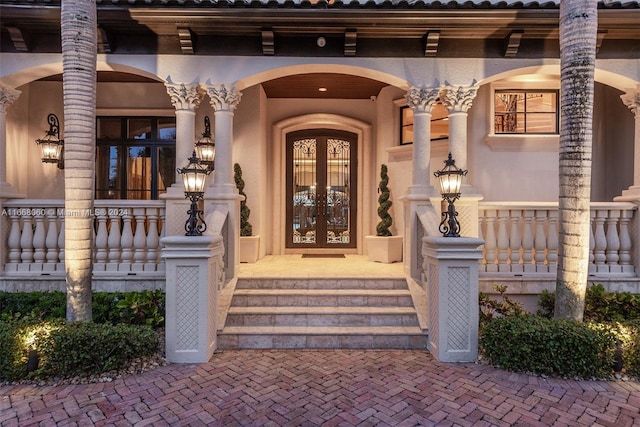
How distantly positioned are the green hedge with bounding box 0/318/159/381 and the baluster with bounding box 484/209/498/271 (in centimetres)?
475

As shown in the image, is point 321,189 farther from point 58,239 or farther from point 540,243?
point 58,239

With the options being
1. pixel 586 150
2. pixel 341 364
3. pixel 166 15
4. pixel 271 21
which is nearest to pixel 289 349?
pixel 341 364

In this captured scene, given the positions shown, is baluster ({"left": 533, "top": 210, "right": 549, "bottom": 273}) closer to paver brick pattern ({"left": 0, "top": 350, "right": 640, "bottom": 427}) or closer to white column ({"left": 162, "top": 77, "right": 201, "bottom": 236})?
paver brick pattern ({"left": 0, "top": 350, "right": 640, "bottom": 427})

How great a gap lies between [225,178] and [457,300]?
3.68m

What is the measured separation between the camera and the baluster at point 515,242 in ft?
17.2

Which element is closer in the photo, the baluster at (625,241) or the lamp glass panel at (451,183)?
the lamp glass panel at (451,183)

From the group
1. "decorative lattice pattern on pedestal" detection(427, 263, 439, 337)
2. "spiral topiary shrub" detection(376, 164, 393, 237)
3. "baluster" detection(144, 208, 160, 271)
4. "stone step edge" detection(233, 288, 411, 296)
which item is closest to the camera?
"decorative lattice pattern on pedestal" detection(427, 263, 439, 337)

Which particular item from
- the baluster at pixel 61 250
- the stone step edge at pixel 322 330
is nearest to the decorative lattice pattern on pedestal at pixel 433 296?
the stone step edge at pixel 322 330

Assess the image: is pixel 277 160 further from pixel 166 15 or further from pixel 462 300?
pixel 462 300

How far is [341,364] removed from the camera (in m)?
4.05

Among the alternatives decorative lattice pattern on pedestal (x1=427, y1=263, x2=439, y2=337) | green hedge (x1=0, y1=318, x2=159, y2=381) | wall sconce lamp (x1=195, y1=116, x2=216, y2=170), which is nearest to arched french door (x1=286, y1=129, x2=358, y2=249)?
wall sconce lamp (x1=195, y1=116, x2=216, y2=170)

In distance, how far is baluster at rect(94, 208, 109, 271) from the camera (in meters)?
5.14

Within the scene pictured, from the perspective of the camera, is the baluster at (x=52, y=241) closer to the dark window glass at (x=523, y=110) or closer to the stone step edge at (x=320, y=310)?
the stone step edge at (x=320, y=310)

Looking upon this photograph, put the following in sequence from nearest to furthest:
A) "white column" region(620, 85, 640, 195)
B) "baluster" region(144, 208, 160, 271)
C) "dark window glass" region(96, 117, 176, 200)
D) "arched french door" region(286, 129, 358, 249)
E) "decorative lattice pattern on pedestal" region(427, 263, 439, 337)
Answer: "decorative lattice pattern on pedestal" region(427, 263, 439, 337) → "baluster" region(144, 208, 160, 271) → "white column" region(620, 85, 640, 195) → "dark window glass" region(96, 117, 176, 200) → "arched french door" region(286, 129, 358, 249)
